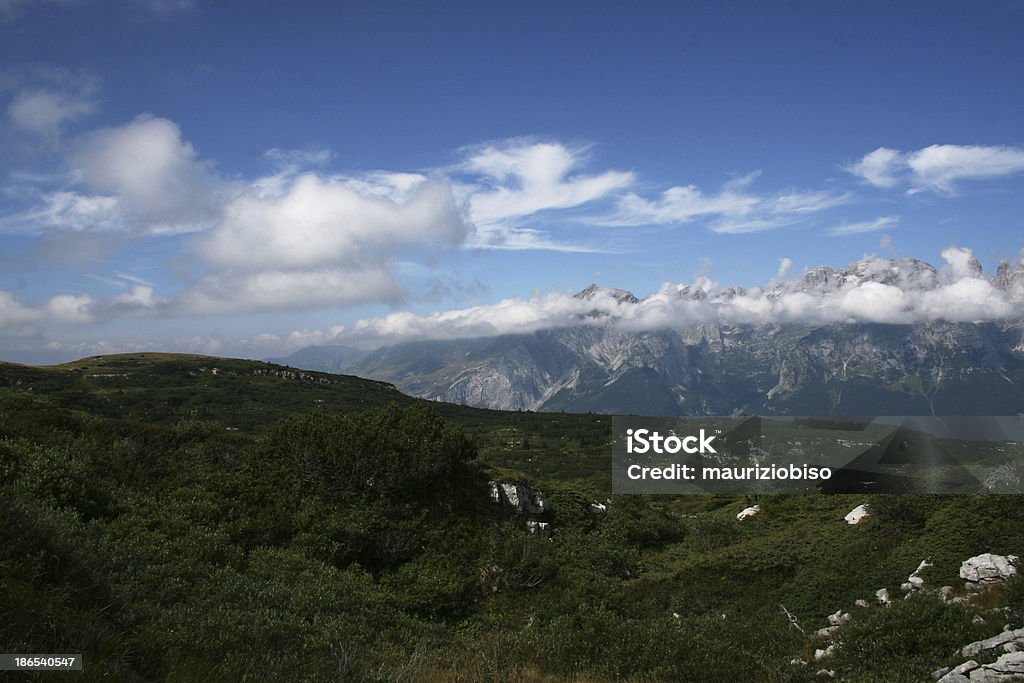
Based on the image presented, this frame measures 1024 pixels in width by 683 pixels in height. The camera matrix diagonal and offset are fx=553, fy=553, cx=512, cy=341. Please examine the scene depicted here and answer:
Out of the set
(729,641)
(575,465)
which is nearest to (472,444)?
(729,641)

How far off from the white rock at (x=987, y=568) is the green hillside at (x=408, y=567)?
1.62 ft

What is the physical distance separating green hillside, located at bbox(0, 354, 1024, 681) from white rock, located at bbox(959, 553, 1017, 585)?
49 cm

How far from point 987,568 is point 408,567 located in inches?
779

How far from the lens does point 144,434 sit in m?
27.8

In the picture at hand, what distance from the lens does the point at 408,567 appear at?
22.5 meters

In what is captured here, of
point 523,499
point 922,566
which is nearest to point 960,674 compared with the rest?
point 922,566

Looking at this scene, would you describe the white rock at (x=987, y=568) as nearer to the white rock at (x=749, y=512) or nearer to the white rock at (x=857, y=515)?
the white rock at (x=857, y=515)

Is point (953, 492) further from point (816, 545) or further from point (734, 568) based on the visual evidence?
point (734, 568)

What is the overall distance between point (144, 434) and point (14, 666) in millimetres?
25421

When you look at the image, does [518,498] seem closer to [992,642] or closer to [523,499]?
[523,499]

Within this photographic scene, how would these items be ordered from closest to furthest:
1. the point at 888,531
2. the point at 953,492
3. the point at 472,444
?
the point at 888,531, the point at 953,492, the point at 472,444

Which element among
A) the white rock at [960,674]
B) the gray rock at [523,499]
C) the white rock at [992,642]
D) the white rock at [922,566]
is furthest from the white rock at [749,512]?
the white rock at [960,674]

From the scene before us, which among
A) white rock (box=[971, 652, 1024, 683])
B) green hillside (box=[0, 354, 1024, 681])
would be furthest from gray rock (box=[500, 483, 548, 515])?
white rock (box=[971, 652, 1024, 683])

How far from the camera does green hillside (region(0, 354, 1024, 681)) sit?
966 centimetres
